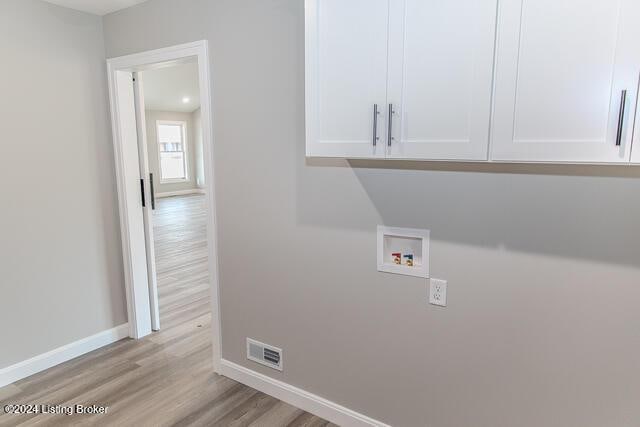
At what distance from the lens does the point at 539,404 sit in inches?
67.6

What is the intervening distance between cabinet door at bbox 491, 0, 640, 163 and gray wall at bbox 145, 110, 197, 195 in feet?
32.3

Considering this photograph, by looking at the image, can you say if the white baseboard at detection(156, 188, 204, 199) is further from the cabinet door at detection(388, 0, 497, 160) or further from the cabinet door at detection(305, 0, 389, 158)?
the cabinet door at detection(388, 0, 497, 160)

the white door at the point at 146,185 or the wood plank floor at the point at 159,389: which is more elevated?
the white door at the point at 146,185

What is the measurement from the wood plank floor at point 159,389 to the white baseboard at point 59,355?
0.04 m

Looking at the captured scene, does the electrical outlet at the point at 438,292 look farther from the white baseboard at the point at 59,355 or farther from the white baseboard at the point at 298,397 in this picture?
the white baseboard at the point at 59,355

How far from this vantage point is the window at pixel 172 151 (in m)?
11.3

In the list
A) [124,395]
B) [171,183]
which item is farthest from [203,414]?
[171,183]

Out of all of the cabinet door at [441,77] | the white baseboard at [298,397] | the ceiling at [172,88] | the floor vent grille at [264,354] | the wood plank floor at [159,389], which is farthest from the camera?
the ceiling at [172,88]

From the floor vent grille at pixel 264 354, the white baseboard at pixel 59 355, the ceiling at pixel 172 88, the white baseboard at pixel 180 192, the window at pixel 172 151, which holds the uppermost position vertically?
the ceiling at pixel 172 88

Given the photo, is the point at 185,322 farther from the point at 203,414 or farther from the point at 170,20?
the point at 170,20

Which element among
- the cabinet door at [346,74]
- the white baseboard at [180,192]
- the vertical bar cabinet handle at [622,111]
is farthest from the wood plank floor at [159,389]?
the white baseboard at [180,192]

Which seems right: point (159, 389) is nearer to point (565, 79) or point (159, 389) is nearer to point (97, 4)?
point (97, 4)

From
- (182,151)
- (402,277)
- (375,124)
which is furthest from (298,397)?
(182,151)

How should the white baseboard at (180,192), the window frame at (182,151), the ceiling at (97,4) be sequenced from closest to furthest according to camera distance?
the ceiling at (97,4), the window frame at (182,151), the white baseboard at (180,192)
